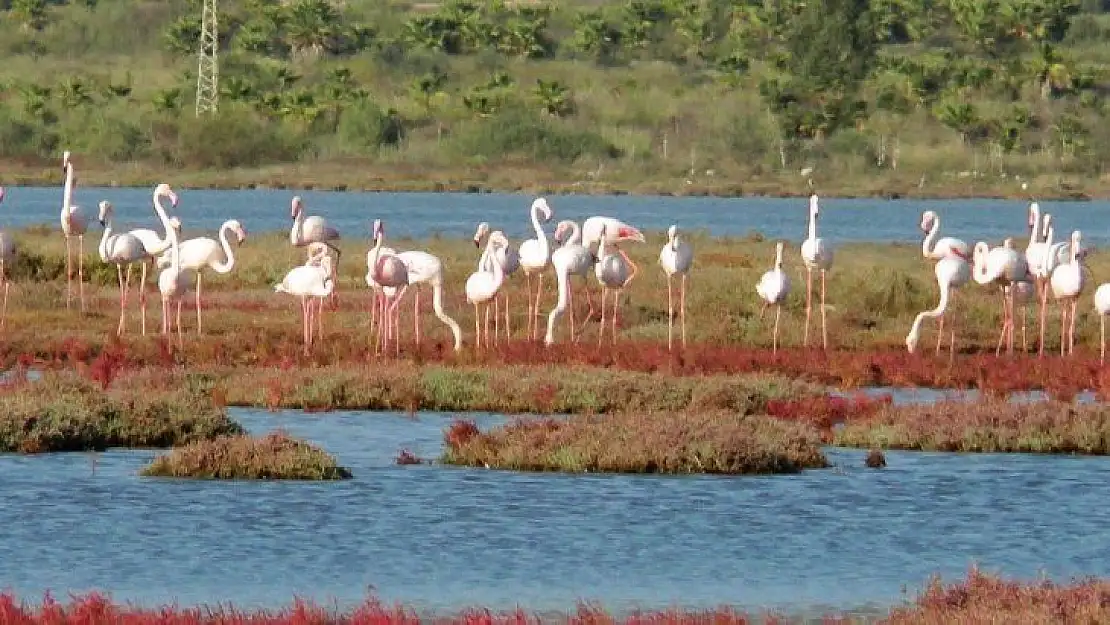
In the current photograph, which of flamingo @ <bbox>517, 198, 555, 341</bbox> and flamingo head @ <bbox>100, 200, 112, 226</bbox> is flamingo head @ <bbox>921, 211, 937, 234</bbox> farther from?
flamingo head @ <bbox>100, 200, 112, 226</bbox>

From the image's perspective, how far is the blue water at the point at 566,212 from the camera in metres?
Answer: 56.6

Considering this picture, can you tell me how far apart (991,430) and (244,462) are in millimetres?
7034

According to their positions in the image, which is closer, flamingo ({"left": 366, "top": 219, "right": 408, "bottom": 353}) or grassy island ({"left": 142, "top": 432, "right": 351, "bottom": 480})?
grassy island ({"left": 142, "top": 432, "right": 351, "bottom": 480})

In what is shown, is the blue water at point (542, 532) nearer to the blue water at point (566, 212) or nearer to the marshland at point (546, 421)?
the marshland at point (546, 421)

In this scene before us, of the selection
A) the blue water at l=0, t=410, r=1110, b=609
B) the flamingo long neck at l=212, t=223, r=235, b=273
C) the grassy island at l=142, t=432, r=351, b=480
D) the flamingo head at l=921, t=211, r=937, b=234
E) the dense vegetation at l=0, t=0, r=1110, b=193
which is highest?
the dense vegetation at l=0, t=0, r=1110, b=193

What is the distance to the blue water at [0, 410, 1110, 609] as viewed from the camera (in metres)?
13.7

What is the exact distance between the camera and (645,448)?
1825 cm

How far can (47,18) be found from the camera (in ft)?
410

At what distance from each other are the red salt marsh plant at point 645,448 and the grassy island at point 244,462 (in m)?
1.53

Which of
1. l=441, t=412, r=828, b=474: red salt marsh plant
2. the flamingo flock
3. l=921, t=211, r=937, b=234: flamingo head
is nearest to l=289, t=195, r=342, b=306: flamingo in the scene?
the flamingo flock

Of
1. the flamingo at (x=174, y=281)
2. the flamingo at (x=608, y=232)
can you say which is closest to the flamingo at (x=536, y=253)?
the flamingo at (x=608, y=232)

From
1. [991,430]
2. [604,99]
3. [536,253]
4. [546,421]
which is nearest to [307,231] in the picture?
[536,253]

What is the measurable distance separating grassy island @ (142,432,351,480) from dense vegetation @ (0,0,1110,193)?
242 feet

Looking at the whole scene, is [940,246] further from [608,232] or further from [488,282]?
[488,282]
